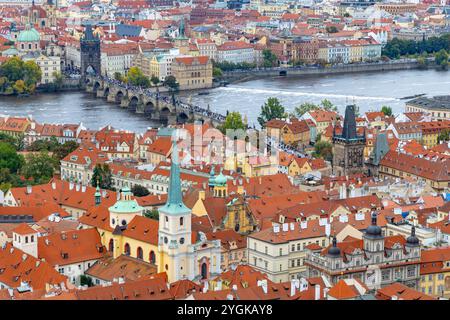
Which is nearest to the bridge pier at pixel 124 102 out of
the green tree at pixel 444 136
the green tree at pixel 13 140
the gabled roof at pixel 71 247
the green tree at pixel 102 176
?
the green tree at pixel 13 140

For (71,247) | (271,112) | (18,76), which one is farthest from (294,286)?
(18,76)

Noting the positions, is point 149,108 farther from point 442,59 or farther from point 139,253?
point 139,253

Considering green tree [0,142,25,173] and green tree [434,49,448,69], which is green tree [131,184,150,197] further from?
green tree [434,49,448,69]

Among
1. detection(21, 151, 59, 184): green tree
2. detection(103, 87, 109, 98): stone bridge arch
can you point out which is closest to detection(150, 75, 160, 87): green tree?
detection(103, 87, 109, 98): stone bridge arch

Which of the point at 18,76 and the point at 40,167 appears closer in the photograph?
the point at 40,167

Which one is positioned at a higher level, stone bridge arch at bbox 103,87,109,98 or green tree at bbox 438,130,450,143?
green tree at bbox 438,130,450,143

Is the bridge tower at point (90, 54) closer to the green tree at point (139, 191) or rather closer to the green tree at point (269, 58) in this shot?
the green tree at point (269, 58)

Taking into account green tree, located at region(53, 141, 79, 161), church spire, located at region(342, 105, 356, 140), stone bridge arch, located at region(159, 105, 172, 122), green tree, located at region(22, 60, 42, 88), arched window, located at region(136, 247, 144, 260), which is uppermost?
church spire, located at region(342, 105, 356, 140)
